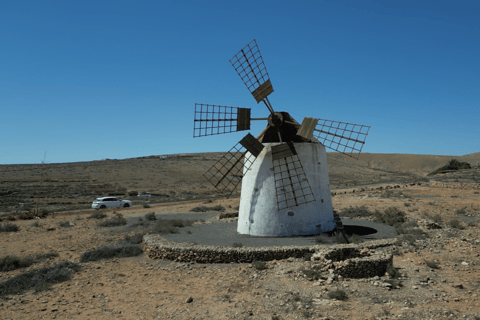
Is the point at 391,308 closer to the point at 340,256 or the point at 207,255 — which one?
the point at 340,256

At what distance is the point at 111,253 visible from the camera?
12.9m

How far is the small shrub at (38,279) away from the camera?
9391 mm

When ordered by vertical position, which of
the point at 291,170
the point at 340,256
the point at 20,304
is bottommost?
the point at 20,304

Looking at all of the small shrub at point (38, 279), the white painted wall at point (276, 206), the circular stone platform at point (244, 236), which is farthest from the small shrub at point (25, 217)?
the white painted wall at point (276, 206)

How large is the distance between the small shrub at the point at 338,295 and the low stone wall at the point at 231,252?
2336 mm

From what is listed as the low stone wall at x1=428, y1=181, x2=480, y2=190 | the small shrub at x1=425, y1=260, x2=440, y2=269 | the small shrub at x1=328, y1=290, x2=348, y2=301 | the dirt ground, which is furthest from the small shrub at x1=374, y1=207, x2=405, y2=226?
the low stone wall at x1=428, y1=181, x2=480, y2=190

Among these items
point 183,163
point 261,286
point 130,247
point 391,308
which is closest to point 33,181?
point 183,163

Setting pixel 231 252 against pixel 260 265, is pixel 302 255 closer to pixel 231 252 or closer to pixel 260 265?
pixel 260 265

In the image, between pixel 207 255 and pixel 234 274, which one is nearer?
pixel 234 274

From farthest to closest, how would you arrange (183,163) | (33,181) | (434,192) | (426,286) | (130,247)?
(183,163), (33,181), (434,192), (130,247), (426,286)

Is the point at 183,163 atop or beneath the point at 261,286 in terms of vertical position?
atop

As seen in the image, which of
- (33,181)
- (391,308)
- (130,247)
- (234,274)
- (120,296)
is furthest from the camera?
(33,181)

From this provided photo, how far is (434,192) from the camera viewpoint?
3128cm

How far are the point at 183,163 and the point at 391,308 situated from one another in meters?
73.8
